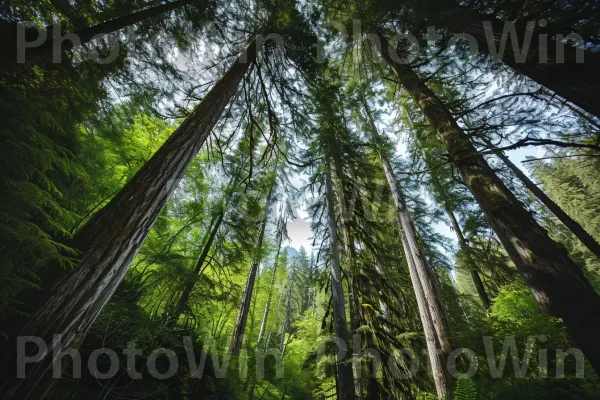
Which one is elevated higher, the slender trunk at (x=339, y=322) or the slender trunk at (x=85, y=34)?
the slender trunk at (x=85, y=34)

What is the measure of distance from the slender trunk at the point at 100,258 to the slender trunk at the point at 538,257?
3276 millimetres

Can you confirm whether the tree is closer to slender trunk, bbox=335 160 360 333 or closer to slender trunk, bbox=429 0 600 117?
slender trunk, bbox=429 0 600 117

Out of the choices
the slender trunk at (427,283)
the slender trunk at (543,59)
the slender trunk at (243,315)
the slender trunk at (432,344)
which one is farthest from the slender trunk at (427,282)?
the slender trunk at (543,59)

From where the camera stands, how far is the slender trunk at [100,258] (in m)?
1.33

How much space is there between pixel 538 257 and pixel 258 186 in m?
7.19

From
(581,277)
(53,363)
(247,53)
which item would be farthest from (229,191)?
(581,277)

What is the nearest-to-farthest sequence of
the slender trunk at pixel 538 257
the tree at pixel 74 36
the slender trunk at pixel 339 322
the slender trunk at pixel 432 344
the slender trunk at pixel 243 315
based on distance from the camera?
the slender trunk at pixel 538 257 → the tree at pixel 74 36 → the slender trunk at pixel 339 322 → the slender trunk at pixel 432 344 → the slender trunk at pixel 243 315

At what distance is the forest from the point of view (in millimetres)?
1723

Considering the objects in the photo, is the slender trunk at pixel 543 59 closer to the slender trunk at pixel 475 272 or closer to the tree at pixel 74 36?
the tree at pixel 74 36

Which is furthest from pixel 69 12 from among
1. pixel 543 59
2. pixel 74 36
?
pixel 543 59

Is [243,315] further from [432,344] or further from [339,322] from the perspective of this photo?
[432,344]

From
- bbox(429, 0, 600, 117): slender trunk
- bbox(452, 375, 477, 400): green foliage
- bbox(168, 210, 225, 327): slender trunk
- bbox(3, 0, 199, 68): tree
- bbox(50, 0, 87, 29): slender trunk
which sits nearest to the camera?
bbox(3, 0, 199, 68): tree

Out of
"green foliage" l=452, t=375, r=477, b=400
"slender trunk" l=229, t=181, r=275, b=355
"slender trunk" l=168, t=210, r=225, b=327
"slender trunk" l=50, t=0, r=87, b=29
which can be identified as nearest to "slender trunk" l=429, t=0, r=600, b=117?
"green foliage" l=452, t=375, r=477, b=400

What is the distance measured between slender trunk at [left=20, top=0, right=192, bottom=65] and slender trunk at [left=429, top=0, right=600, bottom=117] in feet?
13.6
